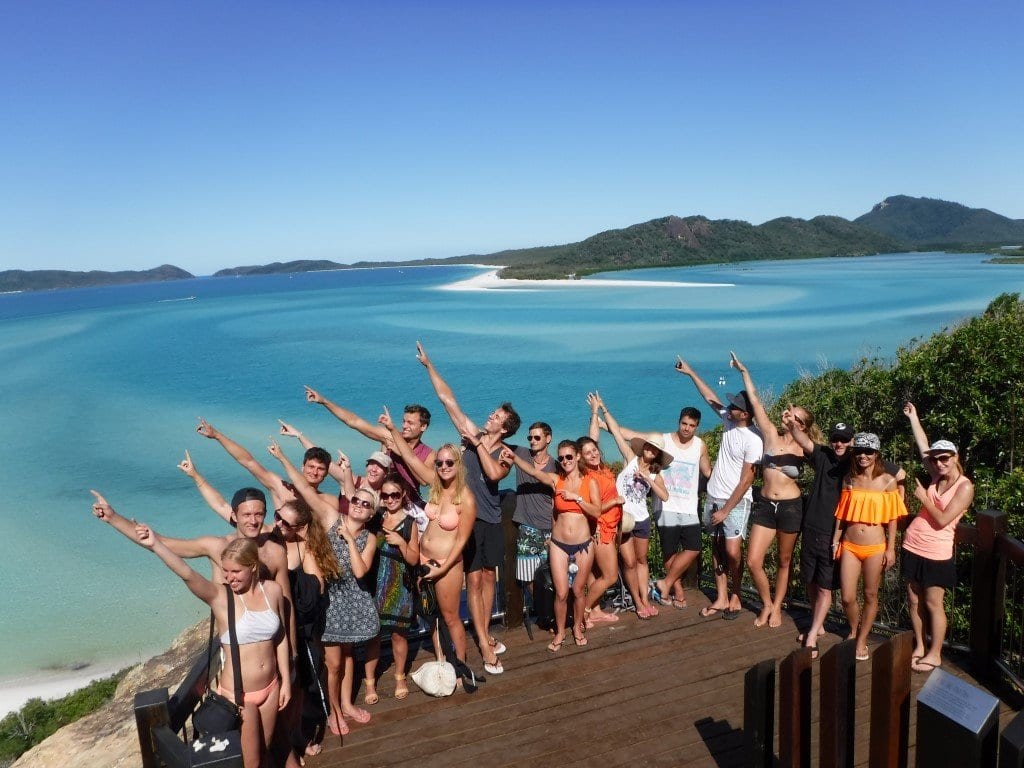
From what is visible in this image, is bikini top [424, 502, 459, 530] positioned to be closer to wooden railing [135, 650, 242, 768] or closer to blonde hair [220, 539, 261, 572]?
blonde hair [220, 539, 261, 572]

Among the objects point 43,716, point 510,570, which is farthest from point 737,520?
point 43,716

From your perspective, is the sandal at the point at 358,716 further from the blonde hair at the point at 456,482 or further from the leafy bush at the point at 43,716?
the leafy bush at the point at 43,716

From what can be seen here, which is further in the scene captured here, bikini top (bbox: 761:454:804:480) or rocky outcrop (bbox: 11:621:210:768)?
rocky outcrop (bbox: 11:621:210:768)

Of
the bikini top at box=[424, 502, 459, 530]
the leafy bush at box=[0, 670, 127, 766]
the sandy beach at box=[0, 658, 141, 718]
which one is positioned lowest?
the sandy beach at box=[0, 658, 141, 718]

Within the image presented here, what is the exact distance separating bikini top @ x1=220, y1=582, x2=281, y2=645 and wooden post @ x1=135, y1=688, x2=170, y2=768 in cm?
53

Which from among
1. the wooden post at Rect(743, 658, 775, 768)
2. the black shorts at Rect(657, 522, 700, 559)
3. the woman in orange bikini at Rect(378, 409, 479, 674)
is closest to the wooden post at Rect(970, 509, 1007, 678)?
the black shorts at Rect(657, 522, 700, 559)

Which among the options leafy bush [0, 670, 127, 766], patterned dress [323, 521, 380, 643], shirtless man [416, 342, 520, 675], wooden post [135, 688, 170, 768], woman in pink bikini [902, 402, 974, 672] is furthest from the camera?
leafy bush [0, 670, 127, 766]

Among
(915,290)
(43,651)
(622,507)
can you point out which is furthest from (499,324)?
(622,507)

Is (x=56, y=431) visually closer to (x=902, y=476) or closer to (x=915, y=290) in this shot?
(x=902, y=476)

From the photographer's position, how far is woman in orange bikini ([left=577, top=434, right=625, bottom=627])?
202 inches

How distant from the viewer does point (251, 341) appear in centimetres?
6512

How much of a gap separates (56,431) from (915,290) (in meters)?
80.3

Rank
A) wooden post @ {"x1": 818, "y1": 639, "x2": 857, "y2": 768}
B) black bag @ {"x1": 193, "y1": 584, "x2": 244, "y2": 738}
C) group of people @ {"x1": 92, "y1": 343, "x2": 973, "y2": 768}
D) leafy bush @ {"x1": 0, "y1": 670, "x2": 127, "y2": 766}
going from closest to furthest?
1. wooden post @ {"x1": 818, "y1": 639, "x2": 857, "y2": 768}
2. black bag @ {"x1": 193, "y1": 584, "x2": 244, "y2": 738}
3. group of people @ {"x1": 92, "y1": 343, "x2": 973, "y2": 768}
4. leafy bush @ {"x1": 0, "y1": 670, "x2": 127, "y2": 766}

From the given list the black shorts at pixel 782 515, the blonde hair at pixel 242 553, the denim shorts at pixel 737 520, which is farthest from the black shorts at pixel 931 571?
the blonde hair at pixel 242 553
